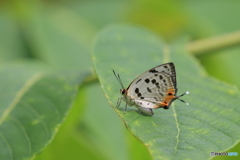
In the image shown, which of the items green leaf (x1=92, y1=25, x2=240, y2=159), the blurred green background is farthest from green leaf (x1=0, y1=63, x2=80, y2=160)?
the blurred green background

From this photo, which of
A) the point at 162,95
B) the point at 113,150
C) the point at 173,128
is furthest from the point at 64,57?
the point at 173,128

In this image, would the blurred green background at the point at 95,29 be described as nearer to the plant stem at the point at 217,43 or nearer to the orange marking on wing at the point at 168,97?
the plant stem at the point at 217,43

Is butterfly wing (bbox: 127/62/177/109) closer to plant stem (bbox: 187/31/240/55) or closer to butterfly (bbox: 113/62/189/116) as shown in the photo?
butterfly (bbox: 113/62/189/116)

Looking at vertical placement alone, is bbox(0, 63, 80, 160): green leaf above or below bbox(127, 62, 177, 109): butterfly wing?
above

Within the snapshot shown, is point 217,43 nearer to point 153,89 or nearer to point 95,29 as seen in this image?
point 153,89

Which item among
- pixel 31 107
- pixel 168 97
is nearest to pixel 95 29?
pixel 31 107

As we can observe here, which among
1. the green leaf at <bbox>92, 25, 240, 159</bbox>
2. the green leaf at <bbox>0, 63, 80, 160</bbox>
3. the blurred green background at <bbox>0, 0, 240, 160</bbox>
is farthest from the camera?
the blurred green background at <bbox>0, 0, 240, 160</bbox>
